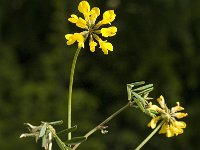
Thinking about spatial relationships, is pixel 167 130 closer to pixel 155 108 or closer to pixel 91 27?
pixel 155 108

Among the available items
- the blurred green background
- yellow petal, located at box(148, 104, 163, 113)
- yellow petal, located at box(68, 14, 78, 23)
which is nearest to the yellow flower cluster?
yellow petal, located at box(68, 14, 78, 23)

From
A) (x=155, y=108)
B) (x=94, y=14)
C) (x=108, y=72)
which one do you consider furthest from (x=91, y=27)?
(x=108, y=72)

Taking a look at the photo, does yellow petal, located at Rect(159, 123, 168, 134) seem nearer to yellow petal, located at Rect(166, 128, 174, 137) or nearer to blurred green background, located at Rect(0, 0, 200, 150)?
yellow petal, located at Rect(166, 128, 174, 137)

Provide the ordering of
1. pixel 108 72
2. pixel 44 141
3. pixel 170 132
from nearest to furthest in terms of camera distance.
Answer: pixel 44 141, pixel 170 132, pixel 108 72

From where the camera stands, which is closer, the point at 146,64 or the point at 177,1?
the point at 177,1

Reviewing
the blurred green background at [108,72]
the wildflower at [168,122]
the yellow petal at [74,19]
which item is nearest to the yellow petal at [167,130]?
the wildflower at [168,122]

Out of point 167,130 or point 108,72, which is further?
point 108,72

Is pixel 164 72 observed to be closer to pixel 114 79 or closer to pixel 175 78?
pixel 175 78

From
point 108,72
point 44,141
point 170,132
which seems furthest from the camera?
point 108,72

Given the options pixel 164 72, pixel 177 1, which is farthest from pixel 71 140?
pixel 164 72
